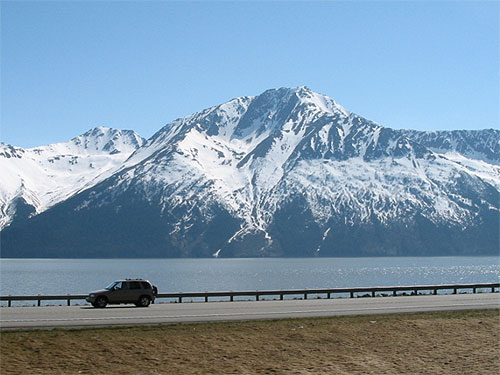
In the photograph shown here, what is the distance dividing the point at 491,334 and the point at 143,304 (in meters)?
21.6

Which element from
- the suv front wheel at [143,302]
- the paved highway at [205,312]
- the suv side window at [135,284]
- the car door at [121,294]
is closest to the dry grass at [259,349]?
the paved highway at [205,312]

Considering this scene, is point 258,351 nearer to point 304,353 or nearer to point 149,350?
point 304,353

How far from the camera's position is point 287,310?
39.8m

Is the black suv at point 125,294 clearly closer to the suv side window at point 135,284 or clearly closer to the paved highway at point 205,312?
the suv side window at point 135,284

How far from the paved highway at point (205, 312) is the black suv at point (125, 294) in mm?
2138

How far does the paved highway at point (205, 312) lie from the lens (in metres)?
32.7

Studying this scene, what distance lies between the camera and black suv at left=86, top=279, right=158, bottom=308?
140 ft

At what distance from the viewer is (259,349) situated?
26.7 m

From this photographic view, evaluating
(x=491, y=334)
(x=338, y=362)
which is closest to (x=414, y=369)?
(x=338, y=362)

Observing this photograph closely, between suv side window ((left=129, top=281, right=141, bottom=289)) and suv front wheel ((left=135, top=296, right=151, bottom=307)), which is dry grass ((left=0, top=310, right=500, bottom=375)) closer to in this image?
suv front wheel ((left=135, top=296, right=151, bottom=307))

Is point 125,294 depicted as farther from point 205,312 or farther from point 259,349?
point 259,349

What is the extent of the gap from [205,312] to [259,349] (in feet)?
39.0

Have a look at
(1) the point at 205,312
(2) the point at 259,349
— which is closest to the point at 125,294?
(1) the point at 205,312

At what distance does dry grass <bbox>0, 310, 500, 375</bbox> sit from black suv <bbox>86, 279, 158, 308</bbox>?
43.7 feet
